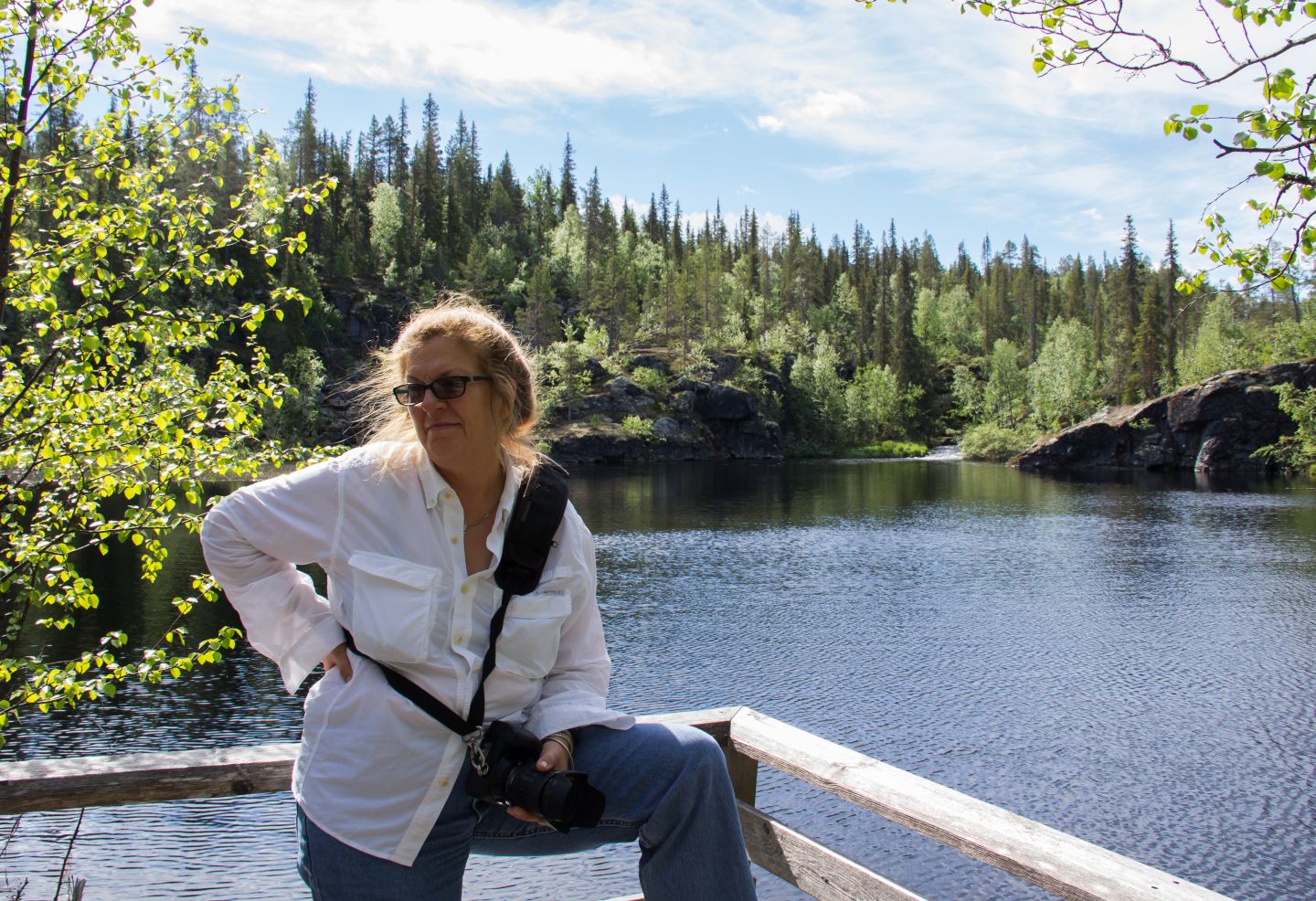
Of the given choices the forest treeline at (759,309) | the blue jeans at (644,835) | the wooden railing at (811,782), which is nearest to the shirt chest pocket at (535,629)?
the blue jeans at (644,835)

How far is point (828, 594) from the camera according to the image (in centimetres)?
2452

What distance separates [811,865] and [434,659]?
1.47m

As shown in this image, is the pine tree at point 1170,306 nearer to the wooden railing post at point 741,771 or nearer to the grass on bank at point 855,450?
the grass on bank at point 855,450

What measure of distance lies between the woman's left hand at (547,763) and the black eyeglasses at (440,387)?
997mm

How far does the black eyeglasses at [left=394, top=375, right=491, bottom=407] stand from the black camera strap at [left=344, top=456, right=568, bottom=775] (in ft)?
1.04

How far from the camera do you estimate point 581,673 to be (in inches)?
105

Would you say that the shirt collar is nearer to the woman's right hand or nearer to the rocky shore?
the woman's right hand

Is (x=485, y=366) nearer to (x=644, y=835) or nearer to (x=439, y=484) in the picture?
(x=439, y=484)

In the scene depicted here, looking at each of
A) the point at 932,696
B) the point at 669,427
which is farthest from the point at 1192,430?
the point at 932,696

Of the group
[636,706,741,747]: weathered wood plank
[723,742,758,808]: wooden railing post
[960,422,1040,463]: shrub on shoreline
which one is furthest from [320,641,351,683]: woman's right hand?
[960,422,1040,463]: shrub on shoreline

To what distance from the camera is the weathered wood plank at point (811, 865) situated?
112 inches

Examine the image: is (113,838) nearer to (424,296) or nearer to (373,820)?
(373,820)

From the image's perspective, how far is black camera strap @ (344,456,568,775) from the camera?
92.4 inches

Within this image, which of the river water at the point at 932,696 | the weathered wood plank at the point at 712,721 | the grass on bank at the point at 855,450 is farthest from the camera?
the grass on bank at the point at 855,450
